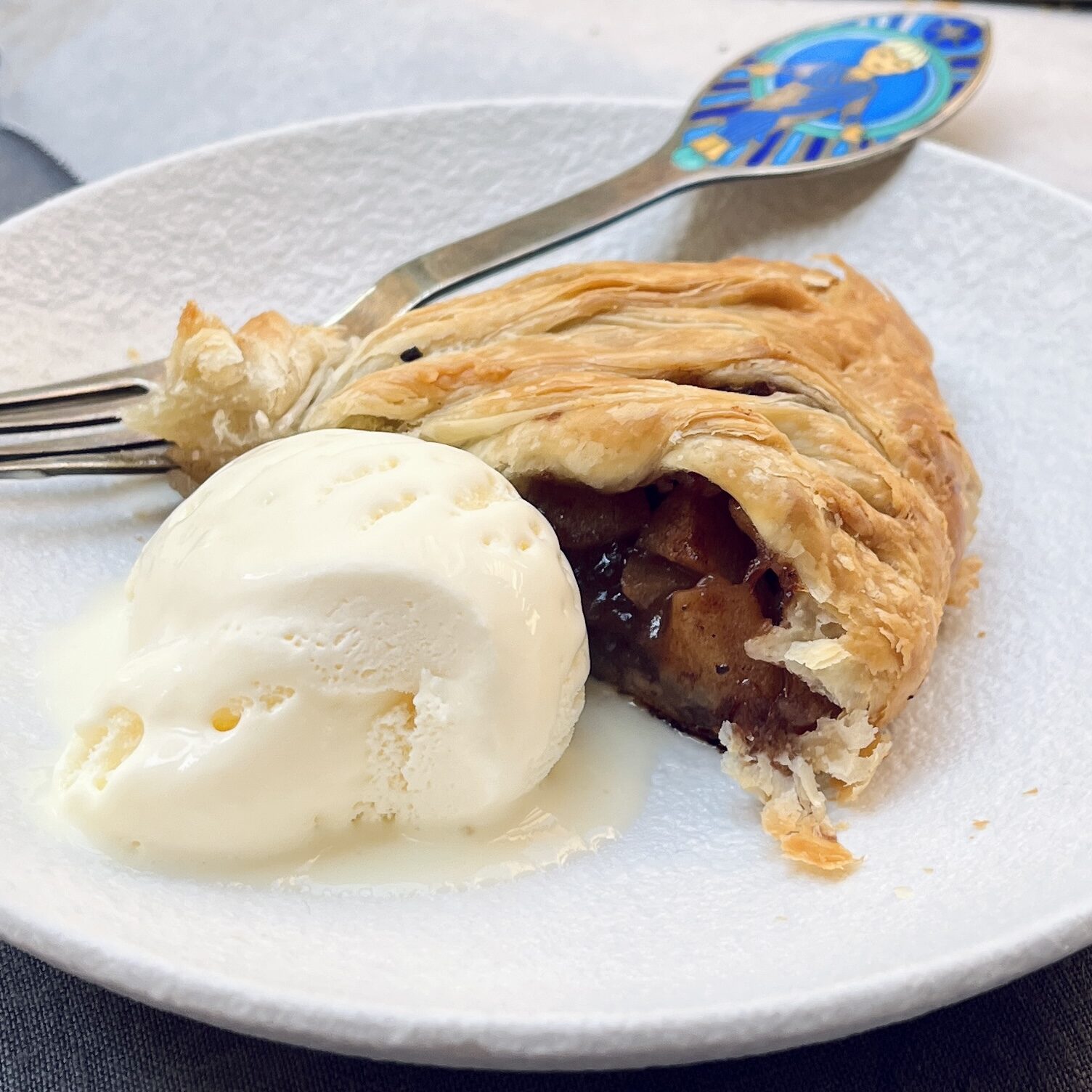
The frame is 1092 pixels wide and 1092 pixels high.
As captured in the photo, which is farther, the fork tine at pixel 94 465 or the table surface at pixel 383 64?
the table surface at pixel 383 64

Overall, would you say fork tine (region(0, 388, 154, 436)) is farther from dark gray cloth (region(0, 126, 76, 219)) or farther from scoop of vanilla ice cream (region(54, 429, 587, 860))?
dark gray cloth (region(0, 126, 76, 219))

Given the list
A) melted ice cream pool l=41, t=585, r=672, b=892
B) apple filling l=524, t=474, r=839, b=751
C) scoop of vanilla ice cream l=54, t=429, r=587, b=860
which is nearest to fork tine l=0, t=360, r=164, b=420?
melted ice cream pool l=41, t=585, r=672, b=892

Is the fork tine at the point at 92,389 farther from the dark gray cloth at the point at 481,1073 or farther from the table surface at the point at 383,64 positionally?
the table surface at the point at 383,64

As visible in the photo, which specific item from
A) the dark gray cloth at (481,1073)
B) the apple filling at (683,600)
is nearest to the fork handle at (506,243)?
the apple filling at (683,600)

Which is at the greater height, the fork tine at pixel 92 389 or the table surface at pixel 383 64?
the fork tine at pixel 92 389

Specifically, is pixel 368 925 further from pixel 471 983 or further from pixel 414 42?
pixel 414 42

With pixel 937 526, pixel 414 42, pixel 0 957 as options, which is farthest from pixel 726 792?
pixel 414 42
